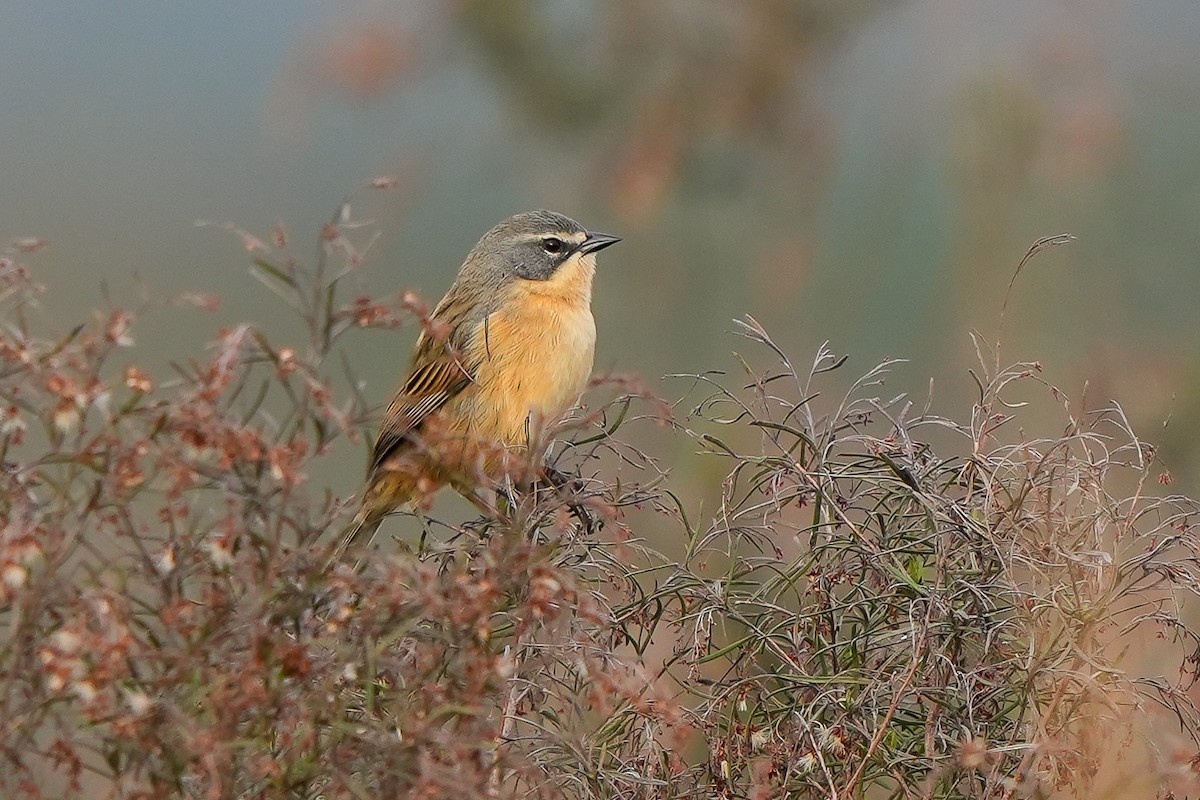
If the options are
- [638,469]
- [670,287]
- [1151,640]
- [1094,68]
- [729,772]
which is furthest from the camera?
[670,287]

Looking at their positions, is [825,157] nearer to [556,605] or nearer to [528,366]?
[528,366]

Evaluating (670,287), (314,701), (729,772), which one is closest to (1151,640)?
(729,772)

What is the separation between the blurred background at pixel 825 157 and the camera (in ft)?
23.9

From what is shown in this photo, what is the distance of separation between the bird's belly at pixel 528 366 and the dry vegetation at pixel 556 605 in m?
2.13

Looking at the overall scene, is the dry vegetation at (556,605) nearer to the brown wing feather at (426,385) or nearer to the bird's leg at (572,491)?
the bird's leg at (572,491)

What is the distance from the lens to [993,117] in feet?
24.4

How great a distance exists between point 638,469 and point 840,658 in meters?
0.61

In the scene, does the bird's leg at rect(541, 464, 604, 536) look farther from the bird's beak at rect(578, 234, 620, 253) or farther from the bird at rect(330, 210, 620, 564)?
the bird's beak at rect(578, 234, 620, 253)

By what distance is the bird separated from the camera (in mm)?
5477

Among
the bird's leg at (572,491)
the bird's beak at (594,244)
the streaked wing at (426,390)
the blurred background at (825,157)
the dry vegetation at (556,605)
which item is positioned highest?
the blurred background at (825,157)

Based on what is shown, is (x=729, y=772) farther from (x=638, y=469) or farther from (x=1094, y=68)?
(x=1094, y=68)

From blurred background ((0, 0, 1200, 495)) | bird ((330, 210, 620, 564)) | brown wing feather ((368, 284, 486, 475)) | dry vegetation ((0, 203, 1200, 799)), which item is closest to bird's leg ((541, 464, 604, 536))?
dry vegetation ((0, 203, 1200, 799))

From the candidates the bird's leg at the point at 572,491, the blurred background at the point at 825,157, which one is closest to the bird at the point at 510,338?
the blurred background at the point at 825,157

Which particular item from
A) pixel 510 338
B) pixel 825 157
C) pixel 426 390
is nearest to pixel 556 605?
pixel 426 390
